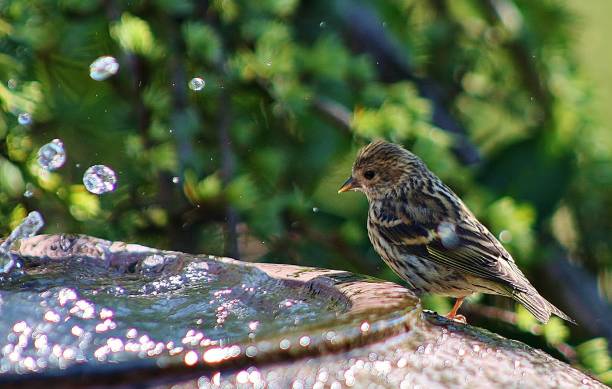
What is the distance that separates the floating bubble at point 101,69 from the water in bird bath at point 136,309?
3.56ft

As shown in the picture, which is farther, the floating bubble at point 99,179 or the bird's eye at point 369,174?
the bird's eye at point 369,174

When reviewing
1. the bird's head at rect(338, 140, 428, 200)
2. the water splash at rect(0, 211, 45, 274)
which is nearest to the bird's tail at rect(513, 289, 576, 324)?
the bird's head at rect(338, 140, 428, 200)

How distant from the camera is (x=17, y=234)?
2998mm

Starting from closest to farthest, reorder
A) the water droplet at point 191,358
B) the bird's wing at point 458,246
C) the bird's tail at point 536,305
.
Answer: the water droplet at point 191,358 < the bird's tail at point 536,305 < the bird's wing at point 458,246

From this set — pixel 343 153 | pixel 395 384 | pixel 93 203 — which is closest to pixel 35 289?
pixel 395 384

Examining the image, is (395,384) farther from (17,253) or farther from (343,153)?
(343,153)

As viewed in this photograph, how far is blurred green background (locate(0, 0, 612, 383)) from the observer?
364 centimetres

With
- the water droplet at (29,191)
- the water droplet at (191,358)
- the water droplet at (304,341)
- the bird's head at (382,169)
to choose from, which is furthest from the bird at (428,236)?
the water droplet at (191,358)

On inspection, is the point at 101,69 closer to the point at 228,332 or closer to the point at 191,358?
the point at 228,332

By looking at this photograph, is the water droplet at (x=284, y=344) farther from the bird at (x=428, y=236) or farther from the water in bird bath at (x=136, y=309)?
the bird at (x=428, y=236)

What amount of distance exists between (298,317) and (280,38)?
1873 mm

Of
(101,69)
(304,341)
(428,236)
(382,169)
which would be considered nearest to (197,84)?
(101,69)

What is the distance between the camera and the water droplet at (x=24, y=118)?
3.45 meters

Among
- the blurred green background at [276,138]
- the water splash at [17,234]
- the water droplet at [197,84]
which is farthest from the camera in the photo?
the water droplet at [197,84]
